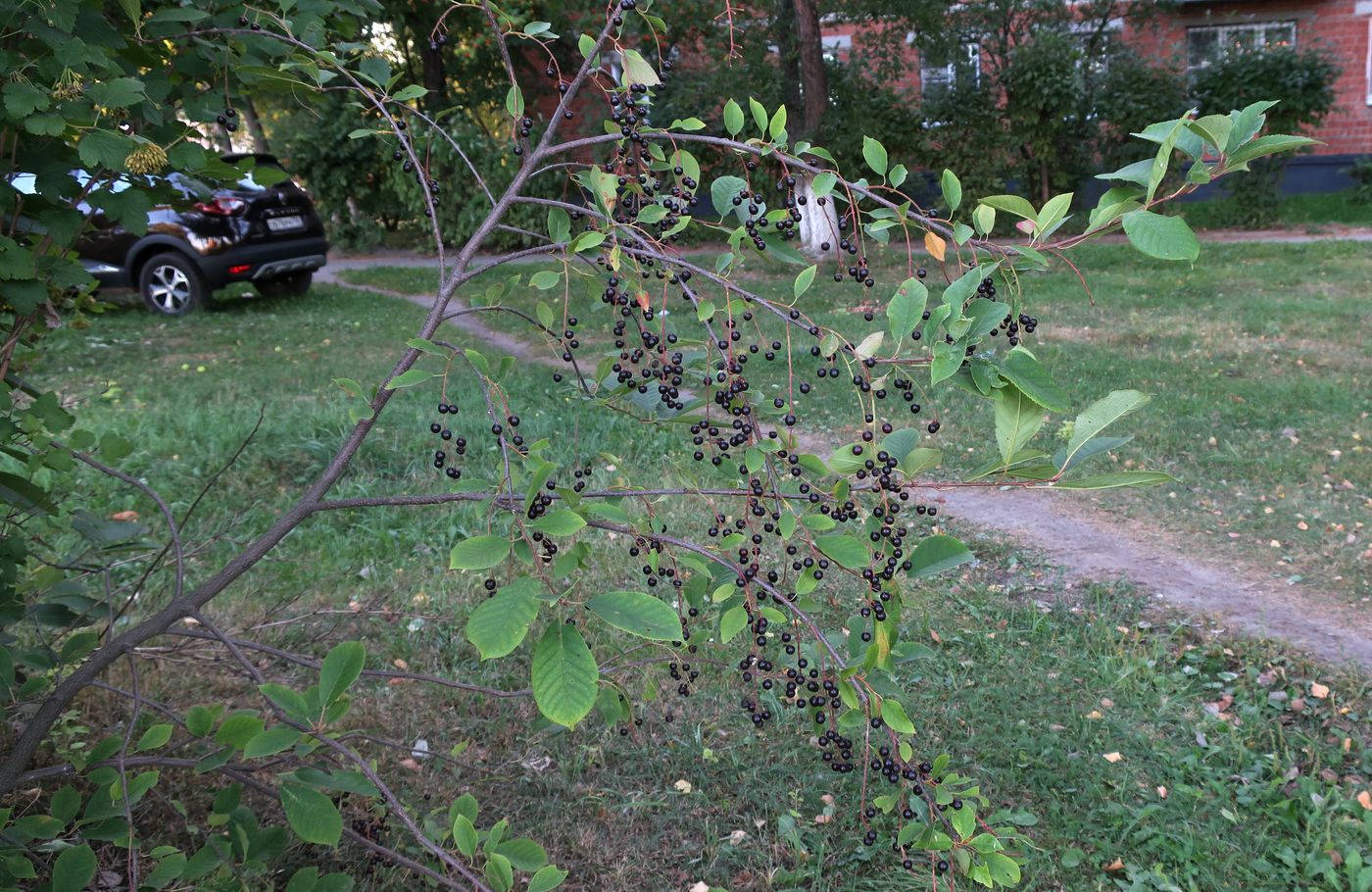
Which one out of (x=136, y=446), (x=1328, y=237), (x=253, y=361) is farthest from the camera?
(x=1328, y=237)

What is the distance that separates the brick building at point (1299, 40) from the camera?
2038 cm

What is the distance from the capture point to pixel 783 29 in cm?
1600

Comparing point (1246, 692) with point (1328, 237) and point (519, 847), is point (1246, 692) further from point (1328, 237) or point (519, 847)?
point (1328, 237)

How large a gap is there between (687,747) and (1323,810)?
188 cm

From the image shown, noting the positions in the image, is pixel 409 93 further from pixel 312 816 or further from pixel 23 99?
pixel 312 816

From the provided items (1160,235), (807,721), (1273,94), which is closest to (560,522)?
(1160,235)

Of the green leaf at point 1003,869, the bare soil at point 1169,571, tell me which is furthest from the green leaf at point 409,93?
the bare soil at point 1169,571

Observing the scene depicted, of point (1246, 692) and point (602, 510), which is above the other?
point (602, 510)

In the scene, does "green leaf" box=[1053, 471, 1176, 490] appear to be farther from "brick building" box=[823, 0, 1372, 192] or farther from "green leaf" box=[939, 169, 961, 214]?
"brick building" box=[823, 0, 1372, 192]

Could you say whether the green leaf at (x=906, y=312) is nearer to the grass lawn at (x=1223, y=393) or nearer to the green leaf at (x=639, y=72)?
the grass lawn at (x=1223, y=393)

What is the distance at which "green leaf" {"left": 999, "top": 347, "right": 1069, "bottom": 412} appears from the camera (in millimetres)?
1435

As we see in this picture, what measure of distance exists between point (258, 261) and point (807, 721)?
988 cm

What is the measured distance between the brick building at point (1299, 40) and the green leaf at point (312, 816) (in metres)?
20.0

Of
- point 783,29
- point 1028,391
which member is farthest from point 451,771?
point 783,29
